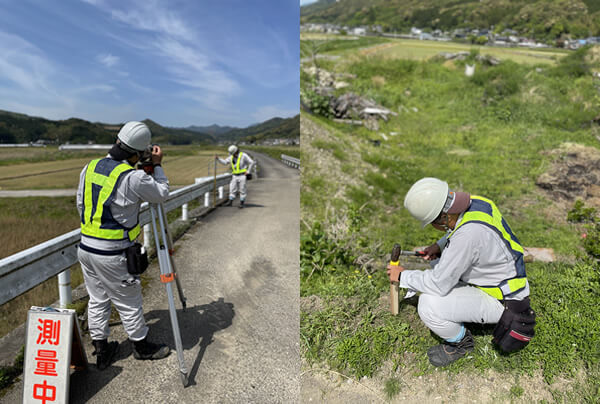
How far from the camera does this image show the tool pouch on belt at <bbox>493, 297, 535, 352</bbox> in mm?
2793

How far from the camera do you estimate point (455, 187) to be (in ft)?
28.8

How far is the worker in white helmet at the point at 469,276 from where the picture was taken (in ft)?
9.13

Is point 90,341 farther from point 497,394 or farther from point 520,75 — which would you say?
point 520,75

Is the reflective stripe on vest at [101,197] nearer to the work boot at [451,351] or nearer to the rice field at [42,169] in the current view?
the rice field at [42,169]

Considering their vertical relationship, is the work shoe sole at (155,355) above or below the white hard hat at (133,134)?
below

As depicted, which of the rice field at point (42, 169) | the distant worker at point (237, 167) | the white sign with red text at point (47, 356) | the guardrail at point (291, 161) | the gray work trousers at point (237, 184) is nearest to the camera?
the white sign with red text at point (47, 356)

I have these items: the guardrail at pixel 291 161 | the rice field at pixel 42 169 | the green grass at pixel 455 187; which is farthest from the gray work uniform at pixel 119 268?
the guardrail at pixel 291 161

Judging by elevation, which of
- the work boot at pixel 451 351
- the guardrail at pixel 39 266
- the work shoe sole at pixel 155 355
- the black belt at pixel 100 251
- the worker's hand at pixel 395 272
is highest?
the black belt at pixel 100 251

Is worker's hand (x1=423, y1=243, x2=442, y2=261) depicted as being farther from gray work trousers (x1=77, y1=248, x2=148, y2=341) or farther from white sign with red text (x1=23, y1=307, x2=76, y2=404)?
white sign with red text (x1=23, y1=307, x2=76, y2=404)

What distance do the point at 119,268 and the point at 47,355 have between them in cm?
76

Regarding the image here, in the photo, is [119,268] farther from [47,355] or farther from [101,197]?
[47,355]

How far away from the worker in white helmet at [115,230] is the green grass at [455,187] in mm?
1711

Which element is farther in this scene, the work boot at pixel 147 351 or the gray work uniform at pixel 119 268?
the work boot at pixel 147 351

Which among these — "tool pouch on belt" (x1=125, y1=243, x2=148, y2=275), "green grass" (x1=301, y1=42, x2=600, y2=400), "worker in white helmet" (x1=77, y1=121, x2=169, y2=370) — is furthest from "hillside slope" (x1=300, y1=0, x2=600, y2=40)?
"tool pouch on belt" (x1=125, y1=243, x2=148, y2=275)
